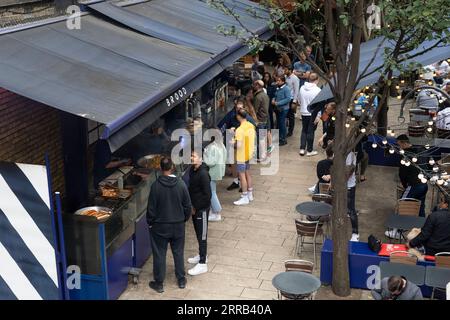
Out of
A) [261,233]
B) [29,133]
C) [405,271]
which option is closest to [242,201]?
[261,233]

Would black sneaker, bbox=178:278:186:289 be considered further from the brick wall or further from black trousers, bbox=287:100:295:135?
black trousers, bbox=287:100:295:135

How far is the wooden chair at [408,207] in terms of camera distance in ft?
36.6

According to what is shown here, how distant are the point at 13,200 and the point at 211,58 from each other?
5.00 metres

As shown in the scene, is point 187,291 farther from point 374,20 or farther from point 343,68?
point 374,20

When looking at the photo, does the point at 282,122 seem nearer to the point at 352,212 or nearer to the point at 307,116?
the point at 307,116

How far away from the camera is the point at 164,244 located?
30.3 feet

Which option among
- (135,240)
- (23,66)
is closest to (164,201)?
(135,240)

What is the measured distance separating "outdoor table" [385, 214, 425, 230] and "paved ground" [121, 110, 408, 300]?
0.83m

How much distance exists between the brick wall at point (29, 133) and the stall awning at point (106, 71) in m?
1.12

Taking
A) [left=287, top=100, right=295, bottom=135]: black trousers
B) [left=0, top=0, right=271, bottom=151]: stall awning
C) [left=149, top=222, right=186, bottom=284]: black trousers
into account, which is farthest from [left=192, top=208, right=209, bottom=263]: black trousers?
[left=287, top=100, right=295, bottom=135]: black trousers

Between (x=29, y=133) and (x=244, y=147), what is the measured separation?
4166 mm

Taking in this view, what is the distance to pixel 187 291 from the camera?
9.39 m

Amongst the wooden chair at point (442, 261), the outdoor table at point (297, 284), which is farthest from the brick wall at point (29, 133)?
the wooden chair at point (442, 261)

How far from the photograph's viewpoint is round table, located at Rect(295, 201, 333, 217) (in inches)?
416
